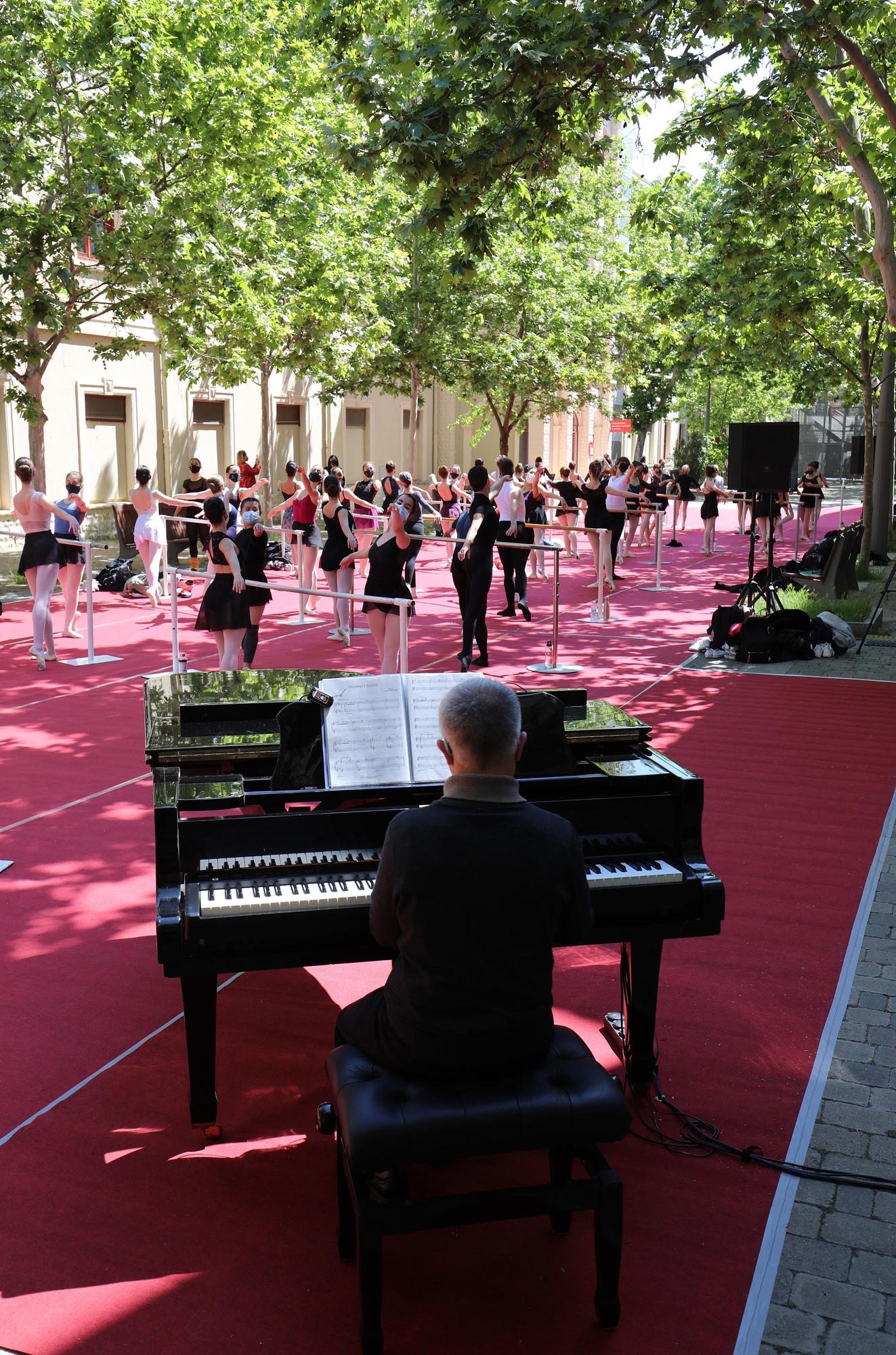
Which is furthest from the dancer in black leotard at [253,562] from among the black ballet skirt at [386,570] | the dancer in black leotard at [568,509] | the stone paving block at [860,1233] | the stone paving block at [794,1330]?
the stone paving block at [794,1330]

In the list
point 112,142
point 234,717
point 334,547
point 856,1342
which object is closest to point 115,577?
point 334,547

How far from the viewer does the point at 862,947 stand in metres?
5.92

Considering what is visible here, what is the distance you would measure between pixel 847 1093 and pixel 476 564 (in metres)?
8.66

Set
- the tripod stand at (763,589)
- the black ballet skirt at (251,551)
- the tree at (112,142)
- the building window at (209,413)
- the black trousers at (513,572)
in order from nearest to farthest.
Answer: the black ballet skirt at (251,551) < the tripod stand at (763,589) < the tree at (112,142) < the black trousers at (513,572) < the building window at (209,413)

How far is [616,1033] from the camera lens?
15.9ft

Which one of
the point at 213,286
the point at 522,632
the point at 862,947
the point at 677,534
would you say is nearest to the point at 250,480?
the point at 213,286

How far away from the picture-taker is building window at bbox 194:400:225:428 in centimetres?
3070

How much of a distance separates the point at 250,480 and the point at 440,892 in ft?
65.8

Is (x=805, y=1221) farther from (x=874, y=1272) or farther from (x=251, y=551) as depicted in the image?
(x=251, y=551)

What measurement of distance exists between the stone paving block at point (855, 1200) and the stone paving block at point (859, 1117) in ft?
1.20

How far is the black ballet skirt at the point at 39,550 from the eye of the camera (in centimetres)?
1284

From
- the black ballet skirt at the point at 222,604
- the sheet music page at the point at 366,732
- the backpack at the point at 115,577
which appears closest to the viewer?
the sheet music page at the point at 366,732

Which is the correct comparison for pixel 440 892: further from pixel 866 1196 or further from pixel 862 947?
pixel 862 947

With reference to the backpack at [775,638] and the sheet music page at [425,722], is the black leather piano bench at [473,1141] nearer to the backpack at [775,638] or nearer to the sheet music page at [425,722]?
the sheet music page at [425,722]
